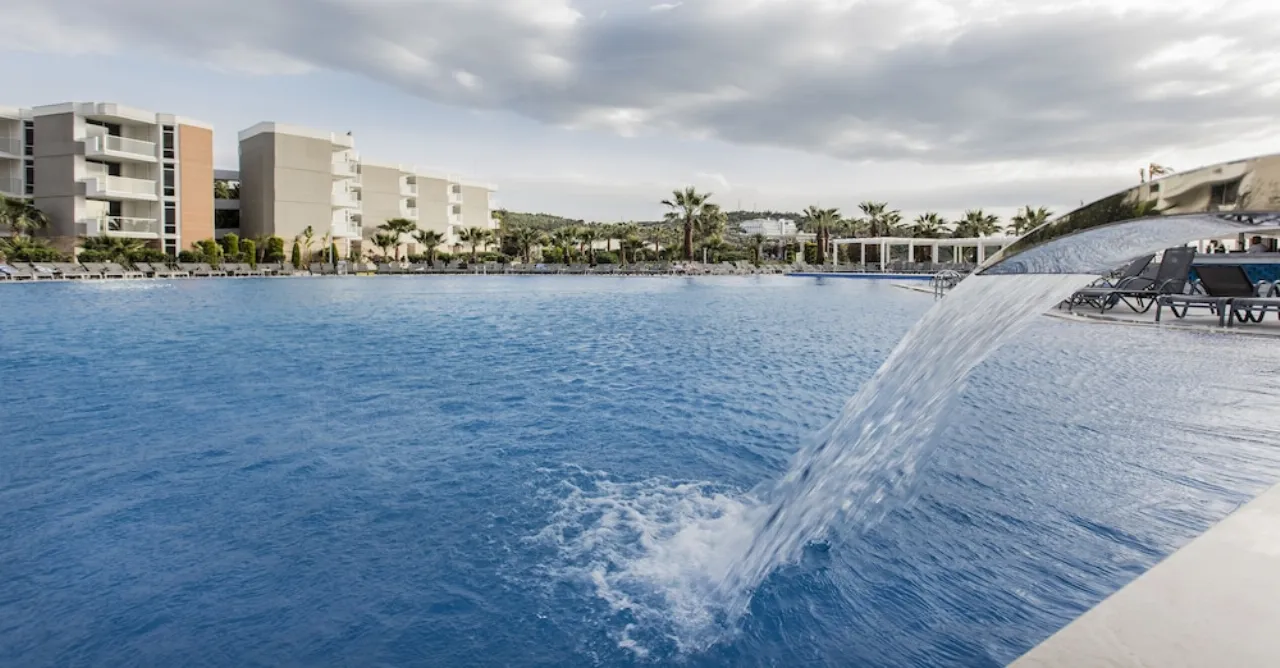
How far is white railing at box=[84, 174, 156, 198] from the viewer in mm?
41719

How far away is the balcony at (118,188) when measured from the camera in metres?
41.8

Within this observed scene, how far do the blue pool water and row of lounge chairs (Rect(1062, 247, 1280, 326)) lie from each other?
4.23ft

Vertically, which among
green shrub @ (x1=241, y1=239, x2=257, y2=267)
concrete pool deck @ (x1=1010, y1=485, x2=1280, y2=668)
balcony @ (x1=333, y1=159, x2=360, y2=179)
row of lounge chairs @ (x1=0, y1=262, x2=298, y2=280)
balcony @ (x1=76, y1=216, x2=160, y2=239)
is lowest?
concrete pool deck @ (x1=1010, y1=485, x2=1280, y2=668)

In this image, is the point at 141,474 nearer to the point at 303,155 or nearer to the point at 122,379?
→ the point at 122,379

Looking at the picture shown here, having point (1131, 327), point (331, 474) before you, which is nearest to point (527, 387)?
point (331, 474)

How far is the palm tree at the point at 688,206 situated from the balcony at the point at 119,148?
3832cm

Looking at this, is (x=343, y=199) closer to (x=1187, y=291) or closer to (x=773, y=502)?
(x=1187, y=291)

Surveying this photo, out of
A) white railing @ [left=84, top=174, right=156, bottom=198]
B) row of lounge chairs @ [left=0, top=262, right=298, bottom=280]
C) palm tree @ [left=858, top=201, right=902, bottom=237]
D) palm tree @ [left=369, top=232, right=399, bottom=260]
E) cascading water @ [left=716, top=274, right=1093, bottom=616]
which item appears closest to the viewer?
cascading water @ [left=716, top=274, right=1093, bottom=616]

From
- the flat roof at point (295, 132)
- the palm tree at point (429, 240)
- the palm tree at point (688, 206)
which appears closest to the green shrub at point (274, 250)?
the flat roof at point (295, 132)

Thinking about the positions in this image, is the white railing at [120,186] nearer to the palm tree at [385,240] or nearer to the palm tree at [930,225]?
the palm tree at [385,240]

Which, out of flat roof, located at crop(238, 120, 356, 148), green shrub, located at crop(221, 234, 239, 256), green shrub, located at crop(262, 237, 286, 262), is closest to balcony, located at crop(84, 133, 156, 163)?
green shrub, located at crop(221, 234, 239, 256)

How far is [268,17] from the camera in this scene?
24.8 metres

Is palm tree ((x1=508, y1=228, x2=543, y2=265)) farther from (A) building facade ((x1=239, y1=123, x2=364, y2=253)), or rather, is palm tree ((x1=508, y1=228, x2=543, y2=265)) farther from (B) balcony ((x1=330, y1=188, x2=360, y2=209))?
Result: (A) building facade ((x1=239, y1=123, x2=364, y2=253))

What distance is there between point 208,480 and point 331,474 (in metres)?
1.02
